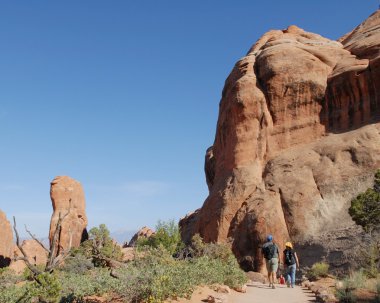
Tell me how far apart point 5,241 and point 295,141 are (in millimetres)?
32145

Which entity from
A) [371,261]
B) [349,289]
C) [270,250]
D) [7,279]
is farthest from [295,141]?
[7,279]

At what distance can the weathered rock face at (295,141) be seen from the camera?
2718cm

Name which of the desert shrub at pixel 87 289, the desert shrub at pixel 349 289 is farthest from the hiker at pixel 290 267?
the desert shrub at pixel 87 289

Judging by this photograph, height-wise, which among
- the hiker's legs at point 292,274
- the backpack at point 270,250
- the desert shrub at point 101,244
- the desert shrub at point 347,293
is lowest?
the desert shrub at point 347,293

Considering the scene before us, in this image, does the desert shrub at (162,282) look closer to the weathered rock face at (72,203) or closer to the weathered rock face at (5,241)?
the weathered rock face at (72,203)

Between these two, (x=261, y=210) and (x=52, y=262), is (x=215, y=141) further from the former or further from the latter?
(x=52, y=262)

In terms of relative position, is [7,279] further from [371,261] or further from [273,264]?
[371,261]

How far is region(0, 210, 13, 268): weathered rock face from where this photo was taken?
43000 millimetres

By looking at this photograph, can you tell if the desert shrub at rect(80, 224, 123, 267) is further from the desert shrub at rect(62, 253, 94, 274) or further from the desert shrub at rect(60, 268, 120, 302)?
the desert shrub at rect(60, 268, 120, 302)

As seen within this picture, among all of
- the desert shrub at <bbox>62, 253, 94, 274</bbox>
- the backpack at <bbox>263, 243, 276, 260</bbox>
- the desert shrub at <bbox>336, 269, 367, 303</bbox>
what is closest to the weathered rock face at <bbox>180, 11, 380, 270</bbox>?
the desert shrub at <bbox>62, 253, 94, 274</bbox>

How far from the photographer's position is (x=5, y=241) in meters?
43.8

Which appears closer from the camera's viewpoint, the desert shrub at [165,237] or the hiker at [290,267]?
the hiker at [290,267]

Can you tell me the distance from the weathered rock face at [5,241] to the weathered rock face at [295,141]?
22714 mm

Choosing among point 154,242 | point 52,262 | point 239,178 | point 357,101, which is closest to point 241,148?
point 239,178
